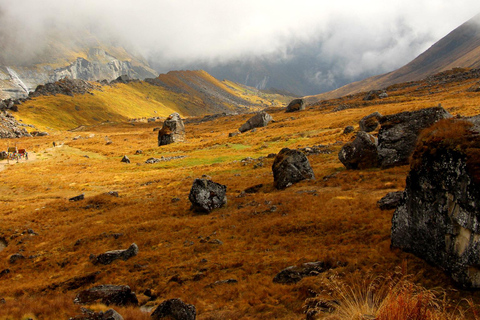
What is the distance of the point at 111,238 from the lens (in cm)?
2139

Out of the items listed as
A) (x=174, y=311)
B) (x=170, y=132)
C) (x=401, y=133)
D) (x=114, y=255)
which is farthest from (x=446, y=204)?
(x=170, y=132)

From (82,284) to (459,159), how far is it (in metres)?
18.5

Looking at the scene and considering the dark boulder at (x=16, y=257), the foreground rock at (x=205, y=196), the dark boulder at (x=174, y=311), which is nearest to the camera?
the dark boulder at (x=174, y=311)

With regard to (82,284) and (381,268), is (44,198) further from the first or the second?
(381,268)

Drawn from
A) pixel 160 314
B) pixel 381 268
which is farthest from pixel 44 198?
pixel 381 268

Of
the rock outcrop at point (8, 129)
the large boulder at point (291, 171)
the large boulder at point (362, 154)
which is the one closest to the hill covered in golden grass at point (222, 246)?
the large boulder at point (291, 171)

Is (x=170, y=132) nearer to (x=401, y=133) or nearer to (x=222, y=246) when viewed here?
(x=401, y=133)

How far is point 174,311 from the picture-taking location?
9.52 metres

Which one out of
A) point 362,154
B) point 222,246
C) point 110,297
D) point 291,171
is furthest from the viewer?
point 362,154

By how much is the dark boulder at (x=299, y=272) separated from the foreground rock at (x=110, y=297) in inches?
250

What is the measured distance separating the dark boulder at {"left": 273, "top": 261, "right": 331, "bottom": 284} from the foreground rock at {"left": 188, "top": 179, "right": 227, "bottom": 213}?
530 inches

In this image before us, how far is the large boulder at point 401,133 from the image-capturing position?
2561cm

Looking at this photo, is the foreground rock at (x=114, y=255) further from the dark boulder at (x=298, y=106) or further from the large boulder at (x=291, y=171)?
the dark boulder at (x=298, y=106)

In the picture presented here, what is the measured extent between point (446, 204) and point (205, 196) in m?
18.9
